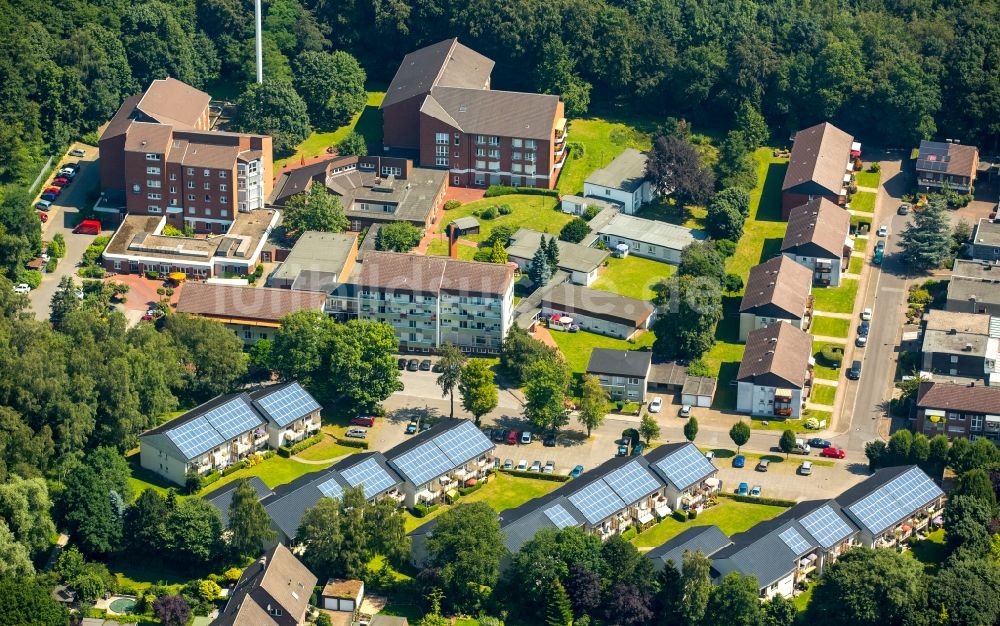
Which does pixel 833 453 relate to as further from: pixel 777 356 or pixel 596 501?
pixel 596 501

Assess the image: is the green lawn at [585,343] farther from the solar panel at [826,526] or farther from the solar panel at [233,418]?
the solar panel at [826,526]

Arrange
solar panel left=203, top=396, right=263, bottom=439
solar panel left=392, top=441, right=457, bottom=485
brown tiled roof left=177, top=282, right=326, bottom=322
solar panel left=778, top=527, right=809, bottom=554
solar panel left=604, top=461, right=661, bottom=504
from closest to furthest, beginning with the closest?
1. solar panel left=778, top=527, right=809, bottom=554
2. solar panel left=604, top=461, right=661, bottom=504
3. solar panel left=392, top=441, right=457, bottom=485
4. solar panel left=203, top=396, right=263, bottom=439
5. brown tiled roof left=177, top=282, right=326, bottom=322

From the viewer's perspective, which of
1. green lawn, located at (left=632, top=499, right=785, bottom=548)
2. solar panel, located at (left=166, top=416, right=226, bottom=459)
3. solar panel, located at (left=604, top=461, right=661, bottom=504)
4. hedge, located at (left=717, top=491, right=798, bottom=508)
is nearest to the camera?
green lawn, located at (left=632, top=499, right=785, bottom=548)

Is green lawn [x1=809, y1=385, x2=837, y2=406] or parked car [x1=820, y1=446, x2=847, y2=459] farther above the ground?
green lawn [x1=809, y1=385, x2=837, y2=406]

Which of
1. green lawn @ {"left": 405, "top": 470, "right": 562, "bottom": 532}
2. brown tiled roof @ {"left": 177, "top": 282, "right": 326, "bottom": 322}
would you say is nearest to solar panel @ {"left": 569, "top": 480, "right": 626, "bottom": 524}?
green lawn @ {"left": 405, "top": 470, "right": 562, "bottom": 532}

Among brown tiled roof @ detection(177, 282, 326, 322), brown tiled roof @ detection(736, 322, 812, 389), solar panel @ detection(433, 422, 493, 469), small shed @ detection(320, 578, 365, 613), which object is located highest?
brown tiled roof @ detection(177, 282, 326, 322)

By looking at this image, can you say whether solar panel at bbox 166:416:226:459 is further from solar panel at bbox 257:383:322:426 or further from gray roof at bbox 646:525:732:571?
gray roof at bbox 646:525:732:571

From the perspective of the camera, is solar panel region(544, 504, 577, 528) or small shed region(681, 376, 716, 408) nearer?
solar panel region(544, 504, 577, 528)
